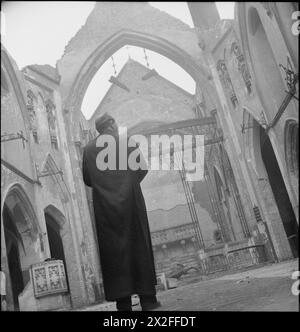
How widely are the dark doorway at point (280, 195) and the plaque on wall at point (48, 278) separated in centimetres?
740

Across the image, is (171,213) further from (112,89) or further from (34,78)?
(34,78)

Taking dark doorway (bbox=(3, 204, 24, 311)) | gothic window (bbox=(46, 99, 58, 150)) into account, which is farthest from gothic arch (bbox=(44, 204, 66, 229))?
gothic window (bbox=(46, 99, 58, 150))

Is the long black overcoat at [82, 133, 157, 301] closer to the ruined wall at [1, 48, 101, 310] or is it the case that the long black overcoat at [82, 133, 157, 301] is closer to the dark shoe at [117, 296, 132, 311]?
the dark shoe at [117, 296, 132, 311]

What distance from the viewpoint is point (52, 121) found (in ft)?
46.3

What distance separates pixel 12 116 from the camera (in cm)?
1096

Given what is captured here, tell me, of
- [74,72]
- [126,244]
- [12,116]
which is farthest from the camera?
[74,72]

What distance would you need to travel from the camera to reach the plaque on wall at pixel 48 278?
8.27 metres

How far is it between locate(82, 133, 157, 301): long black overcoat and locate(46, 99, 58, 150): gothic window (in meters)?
10.6

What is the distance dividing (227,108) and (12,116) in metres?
7.55

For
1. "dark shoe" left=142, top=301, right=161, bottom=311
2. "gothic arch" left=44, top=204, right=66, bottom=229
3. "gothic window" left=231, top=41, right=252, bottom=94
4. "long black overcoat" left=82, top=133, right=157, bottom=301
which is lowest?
"dark shoe" left=142, top=301, right=161, bottom=311

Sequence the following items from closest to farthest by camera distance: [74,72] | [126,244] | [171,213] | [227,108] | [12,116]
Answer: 1. [126,244]
2. [12,116]
3. [227,108]
4. [74,72]
5. [171,213]

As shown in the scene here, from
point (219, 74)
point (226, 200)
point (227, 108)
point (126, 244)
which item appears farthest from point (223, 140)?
point (126, 244)

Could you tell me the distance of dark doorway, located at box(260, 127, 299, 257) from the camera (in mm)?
12352

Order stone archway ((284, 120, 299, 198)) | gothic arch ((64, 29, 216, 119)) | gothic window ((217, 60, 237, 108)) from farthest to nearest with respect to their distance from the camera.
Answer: gothic arch ((64, 29, 216, 119)), gothic window ((217, 60, 237, 108)), stone archway ((284, 120, 299, 198))
